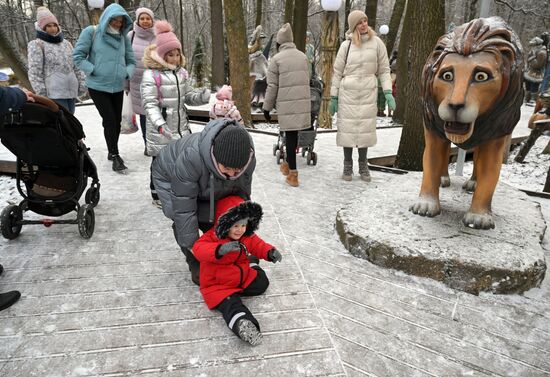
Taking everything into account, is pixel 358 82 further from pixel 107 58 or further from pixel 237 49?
pixel 237 49

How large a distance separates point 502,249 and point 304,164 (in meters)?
3.52

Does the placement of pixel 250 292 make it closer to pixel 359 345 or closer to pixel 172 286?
pixel 172 286

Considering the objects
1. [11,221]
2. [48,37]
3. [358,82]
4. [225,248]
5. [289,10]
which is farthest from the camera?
[289,10]

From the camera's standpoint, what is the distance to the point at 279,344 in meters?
2.22

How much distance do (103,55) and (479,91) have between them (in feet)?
13.5

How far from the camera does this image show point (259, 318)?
2439mm

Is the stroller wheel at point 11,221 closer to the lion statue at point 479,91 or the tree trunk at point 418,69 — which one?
the lion statue at point 479,91

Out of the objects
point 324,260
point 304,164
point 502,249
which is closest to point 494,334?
point 502,249

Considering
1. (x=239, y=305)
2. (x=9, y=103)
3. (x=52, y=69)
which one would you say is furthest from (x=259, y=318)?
(x=52, y=69)

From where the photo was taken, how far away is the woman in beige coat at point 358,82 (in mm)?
4785

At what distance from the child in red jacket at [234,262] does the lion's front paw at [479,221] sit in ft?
5.61

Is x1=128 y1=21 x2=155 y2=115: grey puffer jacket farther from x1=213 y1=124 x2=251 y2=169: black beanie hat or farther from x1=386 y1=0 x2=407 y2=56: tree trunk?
x1=386 y1=0 x2=407 y2=56: tree trunk

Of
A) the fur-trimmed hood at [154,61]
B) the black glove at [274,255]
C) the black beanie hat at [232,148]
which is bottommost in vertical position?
the black glove at [274,255]

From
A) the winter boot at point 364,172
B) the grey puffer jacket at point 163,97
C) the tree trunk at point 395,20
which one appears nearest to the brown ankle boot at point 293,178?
the winter boot at point 364,172
